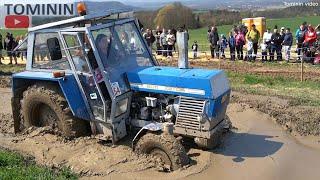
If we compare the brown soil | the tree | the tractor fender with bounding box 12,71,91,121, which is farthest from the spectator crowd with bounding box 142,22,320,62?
the tree

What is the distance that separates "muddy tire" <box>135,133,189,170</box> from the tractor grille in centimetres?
50

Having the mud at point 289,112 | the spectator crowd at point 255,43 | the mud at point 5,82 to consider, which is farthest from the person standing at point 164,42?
the mud at point 289,112

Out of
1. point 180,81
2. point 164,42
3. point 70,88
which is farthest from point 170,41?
point 180,81

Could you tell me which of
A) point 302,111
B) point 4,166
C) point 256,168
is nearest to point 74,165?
point 4,166

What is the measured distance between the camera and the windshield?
28.3 ft

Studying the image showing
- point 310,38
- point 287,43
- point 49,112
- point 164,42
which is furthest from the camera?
point 164,42

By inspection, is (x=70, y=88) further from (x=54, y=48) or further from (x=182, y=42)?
(x=182, y=42)

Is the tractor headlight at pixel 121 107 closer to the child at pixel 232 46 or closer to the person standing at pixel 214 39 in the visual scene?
the child at pixel 232 46

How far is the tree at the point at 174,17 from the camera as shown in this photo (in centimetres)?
4178

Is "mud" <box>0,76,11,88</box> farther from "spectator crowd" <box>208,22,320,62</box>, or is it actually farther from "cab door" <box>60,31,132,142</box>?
"spectator crowd" <box>208,22,320,62</box>

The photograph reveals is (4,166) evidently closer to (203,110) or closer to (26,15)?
(203,110)

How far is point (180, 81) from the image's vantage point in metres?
8.35

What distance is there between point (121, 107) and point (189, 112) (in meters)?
1.19

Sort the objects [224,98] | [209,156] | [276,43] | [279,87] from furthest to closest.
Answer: [276,43]
[279,87]
[224,98]
[209,156]
